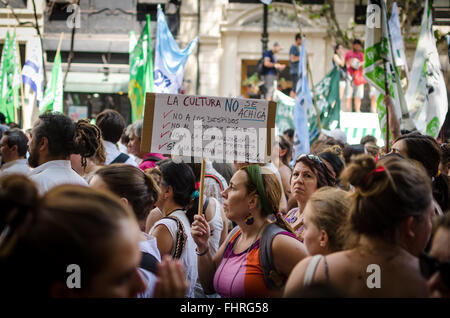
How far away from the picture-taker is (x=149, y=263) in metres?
2.85

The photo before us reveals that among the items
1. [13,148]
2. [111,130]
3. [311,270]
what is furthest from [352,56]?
[311,270]

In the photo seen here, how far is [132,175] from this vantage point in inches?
127

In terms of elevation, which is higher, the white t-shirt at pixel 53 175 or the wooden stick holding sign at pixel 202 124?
the wooden stick holding sign at pixel 202 124

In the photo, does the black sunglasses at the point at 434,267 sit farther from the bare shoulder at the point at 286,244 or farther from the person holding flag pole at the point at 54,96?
the person holding flag pole at the point at 54,96

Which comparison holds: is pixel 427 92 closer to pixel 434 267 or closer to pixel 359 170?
pixel 359 170

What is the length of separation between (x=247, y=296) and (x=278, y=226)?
51cm

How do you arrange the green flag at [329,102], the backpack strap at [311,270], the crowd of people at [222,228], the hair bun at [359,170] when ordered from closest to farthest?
the crowd of people at [222,228]
the backpack strap at [311,270]
the hair bun at [359,170]
the green flag at [329,102]

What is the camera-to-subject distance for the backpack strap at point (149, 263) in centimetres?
282

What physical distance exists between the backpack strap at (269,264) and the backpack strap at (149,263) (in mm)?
629

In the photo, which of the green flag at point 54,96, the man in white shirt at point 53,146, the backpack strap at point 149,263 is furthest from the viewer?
the green flag at point 54,96

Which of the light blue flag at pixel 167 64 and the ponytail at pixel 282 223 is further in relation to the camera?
the light blue flag at pixel 167 64

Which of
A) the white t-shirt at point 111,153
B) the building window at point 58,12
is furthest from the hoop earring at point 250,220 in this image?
the building window at point 58,12

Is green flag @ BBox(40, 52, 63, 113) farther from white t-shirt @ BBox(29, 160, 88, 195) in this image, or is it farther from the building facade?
the building facade
